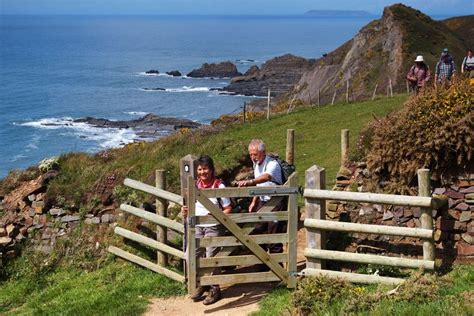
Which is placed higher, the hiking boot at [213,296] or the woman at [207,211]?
the woman at [207,211]

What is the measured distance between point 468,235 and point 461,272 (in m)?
0.95

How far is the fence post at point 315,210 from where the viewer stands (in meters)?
10.6

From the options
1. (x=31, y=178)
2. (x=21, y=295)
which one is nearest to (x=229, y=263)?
(x=21, y=295)

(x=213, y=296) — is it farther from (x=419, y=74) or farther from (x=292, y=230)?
(x=419, y=74)

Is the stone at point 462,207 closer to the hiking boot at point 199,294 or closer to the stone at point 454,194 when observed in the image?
the stone at point 454,194

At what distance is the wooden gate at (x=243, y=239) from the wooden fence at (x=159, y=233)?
0.94 metres

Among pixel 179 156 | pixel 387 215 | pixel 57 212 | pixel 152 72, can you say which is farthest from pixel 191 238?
pixel 152 72

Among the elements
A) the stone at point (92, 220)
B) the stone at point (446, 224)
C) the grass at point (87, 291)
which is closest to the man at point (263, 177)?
the grass at point (87, 291)

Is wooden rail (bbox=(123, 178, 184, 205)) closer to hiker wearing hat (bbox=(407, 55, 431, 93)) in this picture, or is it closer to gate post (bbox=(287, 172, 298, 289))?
gate post (bbox=(287, 172, 298, 289))

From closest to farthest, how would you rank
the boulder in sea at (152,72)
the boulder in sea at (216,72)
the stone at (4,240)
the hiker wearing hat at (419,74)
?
the stone at (4,240) → the hiker wearing hat at (419,74) → the boulder in sea at (216,72) → the boulder in sea at (152,72)

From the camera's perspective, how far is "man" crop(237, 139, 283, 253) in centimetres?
1076

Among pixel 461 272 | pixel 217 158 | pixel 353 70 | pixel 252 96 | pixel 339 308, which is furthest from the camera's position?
pixel 252 96

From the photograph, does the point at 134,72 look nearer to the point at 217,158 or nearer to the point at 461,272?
the point at 217,158

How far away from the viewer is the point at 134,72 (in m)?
131
